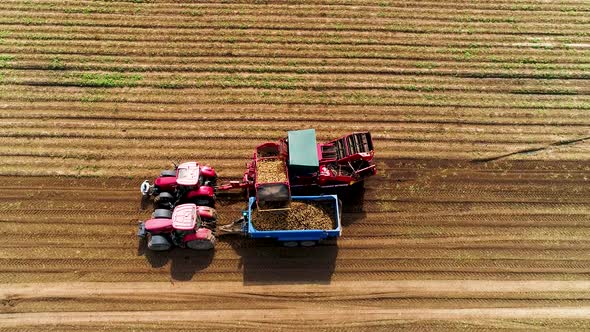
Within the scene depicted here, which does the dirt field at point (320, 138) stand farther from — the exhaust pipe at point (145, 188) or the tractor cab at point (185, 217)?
the tractor cab at point (185, 217)

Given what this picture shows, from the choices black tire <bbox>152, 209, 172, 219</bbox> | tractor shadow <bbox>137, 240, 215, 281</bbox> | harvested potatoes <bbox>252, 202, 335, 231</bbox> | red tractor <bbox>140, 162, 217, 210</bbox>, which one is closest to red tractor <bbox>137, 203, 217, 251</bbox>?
black tire <bbox>152, 209, 172, 219</bbox>

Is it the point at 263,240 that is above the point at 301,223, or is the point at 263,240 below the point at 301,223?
below

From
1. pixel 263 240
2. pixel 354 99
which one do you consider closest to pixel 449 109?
pixel 354 99

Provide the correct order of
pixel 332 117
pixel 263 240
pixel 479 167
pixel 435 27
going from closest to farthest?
1. pixel 263 240
2. pixel 479 167
3. pixel 332 117
4. pixel 435 27

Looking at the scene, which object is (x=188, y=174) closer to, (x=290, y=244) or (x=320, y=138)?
(x=290, y=244)

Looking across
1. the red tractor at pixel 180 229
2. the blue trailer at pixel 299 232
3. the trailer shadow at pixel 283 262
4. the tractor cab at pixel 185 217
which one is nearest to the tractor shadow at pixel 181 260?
the red tractor at pixel 180 229

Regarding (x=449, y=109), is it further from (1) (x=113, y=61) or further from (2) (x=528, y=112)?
(1) (x=113, y=61)

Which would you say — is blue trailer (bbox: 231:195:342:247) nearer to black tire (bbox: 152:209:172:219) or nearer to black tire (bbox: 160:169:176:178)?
black tire (bbox: 152:209:172:219)
